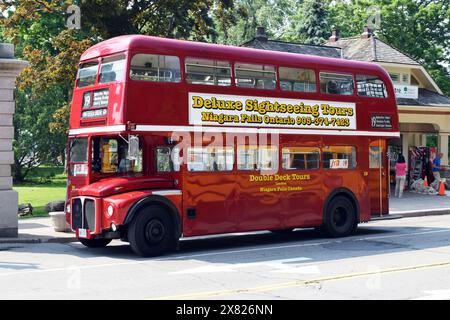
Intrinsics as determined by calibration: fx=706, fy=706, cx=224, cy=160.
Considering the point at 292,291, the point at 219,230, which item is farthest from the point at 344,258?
the point at 292,291

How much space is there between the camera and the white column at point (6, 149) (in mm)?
17500

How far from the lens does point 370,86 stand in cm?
1872

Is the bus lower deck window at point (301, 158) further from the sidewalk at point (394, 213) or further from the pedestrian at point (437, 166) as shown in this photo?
the pedestrian at point (437, 166)

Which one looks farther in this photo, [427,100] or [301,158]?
[427,100]

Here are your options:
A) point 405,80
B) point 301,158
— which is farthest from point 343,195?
point 405,80

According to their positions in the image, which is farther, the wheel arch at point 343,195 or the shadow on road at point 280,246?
the wheel arch at point 343,195

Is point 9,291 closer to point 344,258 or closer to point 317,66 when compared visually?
point 344,258

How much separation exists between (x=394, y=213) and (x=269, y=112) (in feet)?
30.6

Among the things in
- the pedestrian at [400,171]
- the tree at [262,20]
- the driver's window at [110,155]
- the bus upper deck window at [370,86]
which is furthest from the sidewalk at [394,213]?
the tree at [262,20]

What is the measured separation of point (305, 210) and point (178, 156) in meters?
3.90

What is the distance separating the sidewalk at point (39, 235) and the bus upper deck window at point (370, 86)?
27.3 ft

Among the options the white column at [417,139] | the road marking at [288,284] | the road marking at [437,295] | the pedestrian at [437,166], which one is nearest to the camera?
the road marking at [437,295]

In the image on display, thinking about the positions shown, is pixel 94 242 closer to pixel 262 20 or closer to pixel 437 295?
pixel 437 295

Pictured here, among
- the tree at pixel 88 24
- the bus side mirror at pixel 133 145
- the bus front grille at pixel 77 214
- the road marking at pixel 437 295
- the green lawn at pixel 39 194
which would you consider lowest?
the road marking at pixel 437 295
